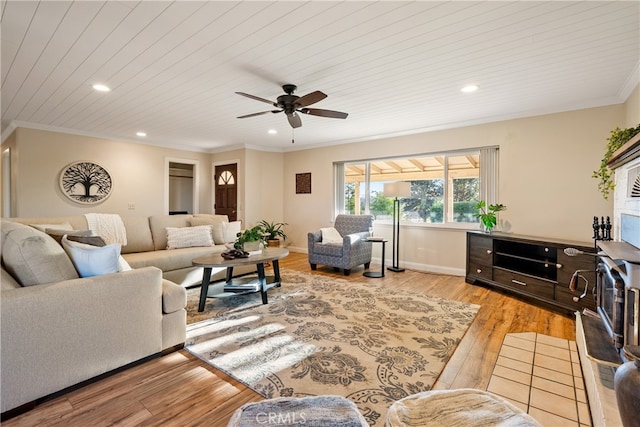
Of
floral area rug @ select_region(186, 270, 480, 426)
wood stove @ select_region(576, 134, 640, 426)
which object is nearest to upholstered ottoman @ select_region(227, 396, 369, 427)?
floral area rug @ select_region(186, 270, 480, 426)

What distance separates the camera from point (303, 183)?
661 centimetres

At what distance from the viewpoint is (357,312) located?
10.1ft

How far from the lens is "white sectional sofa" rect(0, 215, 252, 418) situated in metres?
1.53

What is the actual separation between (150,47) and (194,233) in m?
2.52

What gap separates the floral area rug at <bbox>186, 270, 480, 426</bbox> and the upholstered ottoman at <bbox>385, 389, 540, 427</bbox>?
58cm

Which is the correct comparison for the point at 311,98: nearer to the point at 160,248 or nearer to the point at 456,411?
the point at 456,411

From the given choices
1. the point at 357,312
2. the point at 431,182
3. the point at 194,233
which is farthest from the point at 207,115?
the point at 431,182

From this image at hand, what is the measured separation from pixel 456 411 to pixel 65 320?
2.06 m

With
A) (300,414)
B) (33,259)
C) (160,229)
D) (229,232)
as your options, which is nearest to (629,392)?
(300,414)

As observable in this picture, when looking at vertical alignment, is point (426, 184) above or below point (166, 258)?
above

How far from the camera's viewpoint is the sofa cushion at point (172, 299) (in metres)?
2.21

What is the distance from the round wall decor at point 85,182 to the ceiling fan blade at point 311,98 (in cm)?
469

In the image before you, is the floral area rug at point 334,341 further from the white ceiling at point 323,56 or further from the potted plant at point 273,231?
the potted plant at point 273,231

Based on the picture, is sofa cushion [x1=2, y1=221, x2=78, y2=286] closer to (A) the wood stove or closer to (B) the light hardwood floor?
(B) the light hardwood floor
